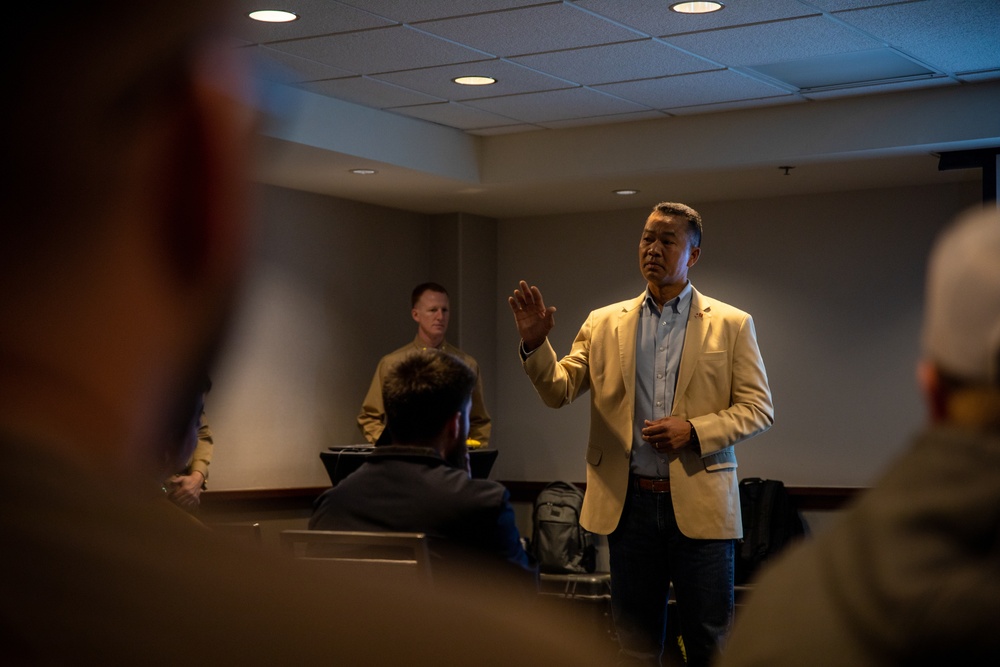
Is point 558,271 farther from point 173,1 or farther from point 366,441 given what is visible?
point 173,1

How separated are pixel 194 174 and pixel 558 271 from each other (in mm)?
8266

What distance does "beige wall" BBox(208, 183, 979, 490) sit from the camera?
7.32 meters

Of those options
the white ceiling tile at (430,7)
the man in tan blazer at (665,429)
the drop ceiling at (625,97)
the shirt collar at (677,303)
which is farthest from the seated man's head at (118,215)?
the white ceiling tile at (430,7)

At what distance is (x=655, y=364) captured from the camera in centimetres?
419

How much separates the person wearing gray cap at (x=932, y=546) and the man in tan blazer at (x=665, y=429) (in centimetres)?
304

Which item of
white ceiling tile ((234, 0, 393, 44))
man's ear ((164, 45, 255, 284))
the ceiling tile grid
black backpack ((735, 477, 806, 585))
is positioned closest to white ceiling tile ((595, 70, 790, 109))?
the ceiling tile grid

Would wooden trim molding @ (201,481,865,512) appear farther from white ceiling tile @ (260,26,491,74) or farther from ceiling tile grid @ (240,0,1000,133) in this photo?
white ceiling tile @ (260,26,491,74)

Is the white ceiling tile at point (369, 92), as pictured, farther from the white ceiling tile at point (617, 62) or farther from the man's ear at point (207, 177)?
the man's ear at point (207, 177)

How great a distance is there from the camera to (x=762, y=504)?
7254mm

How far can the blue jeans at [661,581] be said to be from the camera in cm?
401

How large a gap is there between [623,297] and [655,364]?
403 centimetres

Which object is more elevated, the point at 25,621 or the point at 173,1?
the point at 173,1

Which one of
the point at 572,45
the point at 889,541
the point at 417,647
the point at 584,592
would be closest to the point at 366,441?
the point at 584,592

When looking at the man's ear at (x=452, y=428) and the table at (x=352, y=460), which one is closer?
the man's ear at (x=452, y=428)
